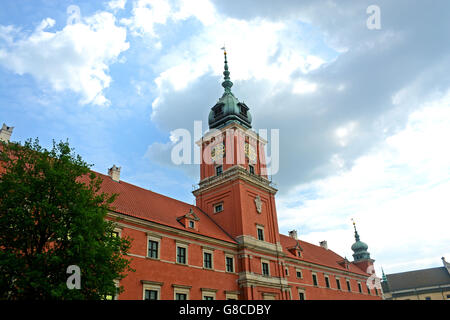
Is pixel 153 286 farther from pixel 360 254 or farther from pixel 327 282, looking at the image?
pixel 360 254

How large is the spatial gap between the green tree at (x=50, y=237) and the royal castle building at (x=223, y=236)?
357 centimetres

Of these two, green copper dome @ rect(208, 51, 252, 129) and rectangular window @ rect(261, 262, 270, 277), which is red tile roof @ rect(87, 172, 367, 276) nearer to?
rectangular window @ rect(261, 262, 270, 277)

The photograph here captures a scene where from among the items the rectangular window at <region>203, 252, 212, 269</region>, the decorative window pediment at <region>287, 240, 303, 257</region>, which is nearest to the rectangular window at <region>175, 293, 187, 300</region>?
the rectangular window at <region>203, 252, 212, 269</region>

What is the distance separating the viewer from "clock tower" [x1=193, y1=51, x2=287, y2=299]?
31.9 m

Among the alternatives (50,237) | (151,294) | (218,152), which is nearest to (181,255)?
(151,294)

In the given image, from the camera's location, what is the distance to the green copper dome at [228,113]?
40.0 meters

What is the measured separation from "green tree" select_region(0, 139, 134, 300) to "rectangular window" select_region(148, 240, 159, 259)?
824 centimetres

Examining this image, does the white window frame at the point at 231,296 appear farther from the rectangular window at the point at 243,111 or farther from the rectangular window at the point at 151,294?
the rectangular window at the point at 243,111

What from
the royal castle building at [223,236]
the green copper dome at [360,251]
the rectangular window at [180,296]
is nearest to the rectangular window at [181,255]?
the royal castle building at [223,236]

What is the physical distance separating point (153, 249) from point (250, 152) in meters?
17.8

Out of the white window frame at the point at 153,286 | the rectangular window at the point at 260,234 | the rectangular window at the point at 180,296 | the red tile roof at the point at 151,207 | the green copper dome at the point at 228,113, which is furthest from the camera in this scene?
the green copper dome at the point at 228,113
